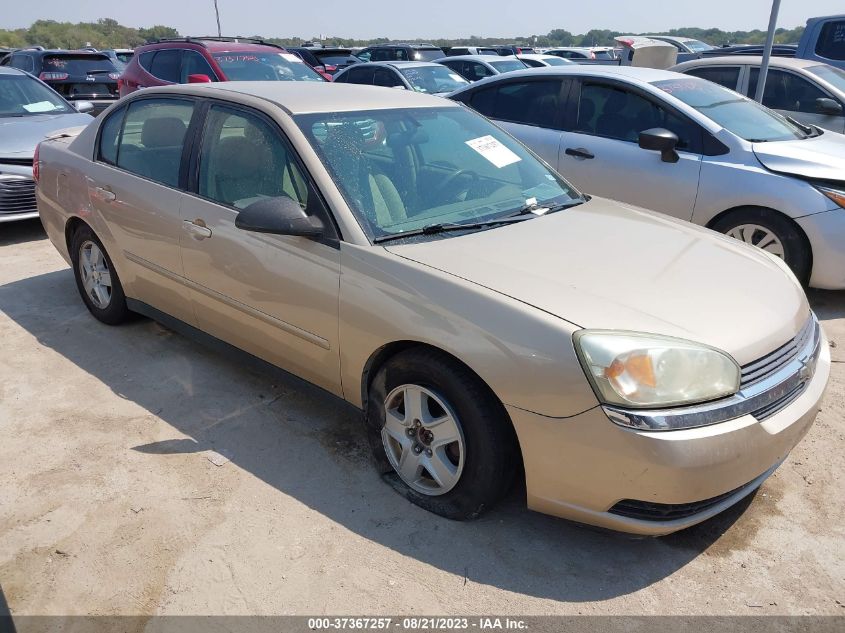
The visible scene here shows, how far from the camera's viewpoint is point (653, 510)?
2385 mm

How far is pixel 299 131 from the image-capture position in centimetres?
318

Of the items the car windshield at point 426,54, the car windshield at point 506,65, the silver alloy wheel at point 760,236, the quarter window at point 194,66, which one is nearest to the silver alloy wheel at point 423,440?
the silver alloy wheel at point 760,236

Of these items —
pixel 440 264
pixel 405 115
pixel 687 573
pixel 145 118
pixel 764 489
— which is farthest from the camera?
pixel 145 118

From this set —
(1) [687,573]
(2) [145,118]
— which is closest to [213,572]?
(1) [687,573]

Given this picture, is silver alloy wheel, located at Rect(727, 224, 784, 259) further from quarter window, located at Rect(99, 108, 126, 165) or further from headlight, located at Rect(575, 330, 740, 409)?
quarter window, located at Rect(99, 108, 126, 165)

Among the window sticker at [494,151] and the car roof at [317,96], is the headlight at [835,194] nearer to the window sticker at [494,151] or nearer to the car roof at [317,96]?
the window sticker at [494,151]

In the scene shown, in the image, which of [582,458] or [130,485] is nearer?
[582,458]

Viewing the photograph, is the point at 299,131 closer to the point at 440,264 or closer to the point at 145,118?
the point at 440,264

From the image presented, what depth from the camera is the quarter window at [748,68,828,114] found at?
24.2 feet

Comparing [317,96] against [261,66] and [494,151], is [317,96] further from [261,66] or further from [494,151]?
[261,66]

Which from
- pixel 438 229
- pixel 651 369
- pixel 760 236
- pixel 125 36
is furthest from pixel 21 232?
pixel 125 36

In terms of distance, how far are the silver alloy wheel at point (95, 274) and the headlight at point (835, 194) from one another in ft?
15.6

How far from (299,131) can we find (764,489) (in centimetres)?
255

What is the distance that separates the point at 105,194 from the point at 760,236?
172 inches
